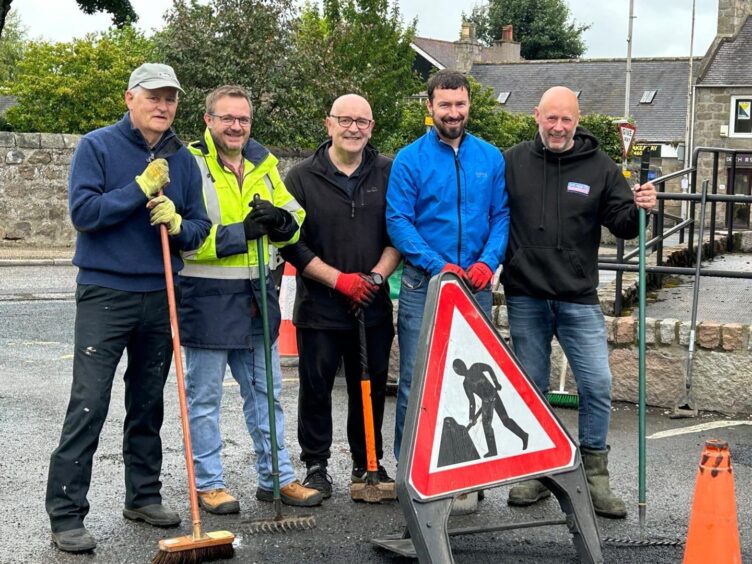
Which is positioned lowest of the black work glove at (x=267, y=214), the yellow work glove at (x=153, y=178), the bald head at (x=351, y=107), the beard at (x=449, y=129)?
the black work glove at (x=267, y=214)

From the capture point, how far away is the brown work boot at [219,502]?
540 cm

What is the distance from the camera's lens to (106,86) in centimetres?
3509

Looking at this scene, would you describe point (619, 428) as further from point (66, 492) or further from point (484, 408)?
point (66, 492)

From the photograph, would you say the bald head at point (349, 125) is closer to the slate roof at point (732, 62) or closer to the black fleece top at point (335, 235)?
the black fleece top at point (335, 235)

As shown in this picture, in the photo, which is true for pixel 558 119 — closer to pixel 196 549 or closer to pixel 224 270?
pixel 224 270

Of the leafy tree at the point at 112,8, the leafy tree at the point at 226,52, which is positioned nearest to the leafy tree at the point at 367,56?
the leafy tree at the point at 226,52

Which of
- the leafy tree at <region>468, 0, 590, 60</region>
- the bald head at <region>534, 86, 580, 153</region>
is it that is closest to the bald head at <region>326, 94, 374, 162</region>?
the bald head at <region>534, 86, 580, 153</region>

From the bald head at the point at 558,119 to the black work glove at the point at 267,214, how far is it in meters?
1.31

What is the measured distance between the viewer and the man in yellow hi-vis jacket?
5406 millimetres

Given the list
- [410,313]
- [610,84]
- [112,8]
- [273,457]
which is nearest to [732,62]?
[610,84]

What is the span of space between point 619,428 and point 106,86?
99.6 feet

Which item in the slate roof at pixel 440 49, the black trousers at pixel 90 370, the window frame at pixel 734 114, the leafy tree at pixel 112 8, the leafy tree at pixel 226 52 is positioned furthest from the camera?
the slate roof at pixel 440 49

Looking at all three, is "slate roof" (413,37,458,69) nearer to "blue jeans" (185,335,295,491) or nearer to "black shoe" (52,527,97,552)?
"blue jeans" (185,335,295,491)

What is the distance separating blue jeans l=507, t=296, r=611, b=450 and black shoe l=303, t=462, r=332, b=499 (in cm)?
113
